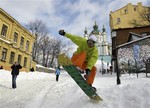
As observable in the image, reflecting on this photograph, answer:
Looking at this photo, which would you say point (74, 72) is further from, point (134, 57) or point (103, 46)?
point (103, 46)

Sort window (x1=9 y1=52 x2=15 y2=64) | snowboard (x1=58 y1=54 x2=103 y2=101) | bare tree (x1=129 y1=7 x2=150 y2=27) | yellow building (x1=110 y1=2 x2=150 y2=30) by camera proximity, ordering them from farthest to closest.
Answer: yellow building (x1=110 y1=2 x2=150 y2=30)
bare tree (x1=129 y1=7 x2=150 y2=27)
window (x1=9 y1=52 x2=15 y2=64)
snowboard (x1=58 y1=54 x2=103 y2=101)

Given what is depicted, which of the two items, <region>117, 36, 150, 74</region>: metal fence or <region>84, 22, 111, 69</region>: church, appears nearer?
<region>117, 36, 150, 74</region>: metal fence

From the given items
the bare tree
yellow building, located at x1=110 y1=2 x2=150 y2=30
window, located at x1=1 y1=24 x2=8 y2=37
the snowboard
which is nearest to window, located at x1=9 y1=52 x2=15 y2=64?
window, located at x1=1 y1=24 x2=8 y2=37

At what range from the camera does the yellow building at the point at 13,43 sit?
1177 inches

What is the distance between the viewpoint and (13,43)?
107 ft

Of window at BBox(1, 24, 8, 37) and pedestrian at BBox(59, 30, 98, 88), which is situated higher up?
window at BBox(1, 24, 8, 37)

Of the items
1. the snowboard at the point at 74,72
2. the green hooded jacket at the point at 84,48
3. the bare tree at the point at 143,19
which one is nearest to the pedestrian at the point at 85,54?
the green hooded jacket at the point at 84,48

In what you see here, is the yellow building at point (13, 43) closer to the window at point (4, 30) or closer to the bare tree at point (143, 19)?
the window at point (4, 30)

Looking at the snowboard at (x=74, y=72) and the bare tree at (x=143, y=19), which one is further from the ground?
the bare tree at (x=143, y=19)

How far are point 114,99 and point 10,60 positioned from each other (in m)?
28.3

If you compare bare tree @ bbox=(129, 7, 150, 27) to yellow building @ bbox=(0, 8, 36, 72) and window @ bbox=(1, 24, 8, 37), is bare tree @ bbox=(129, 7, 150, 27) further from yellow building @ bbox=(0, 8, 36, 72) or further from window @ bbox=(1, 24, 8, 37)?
window @ bbox=(1, 24, 8, 37)

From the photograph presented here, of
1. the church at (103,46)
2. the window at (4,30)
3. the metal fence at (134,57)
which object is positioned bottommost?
the metal fence at (134,57)

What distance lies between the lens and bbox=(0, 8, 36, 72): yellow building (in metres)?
29.9

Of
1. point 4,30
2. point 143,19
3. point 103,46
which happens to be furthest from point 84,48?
point 103,46
